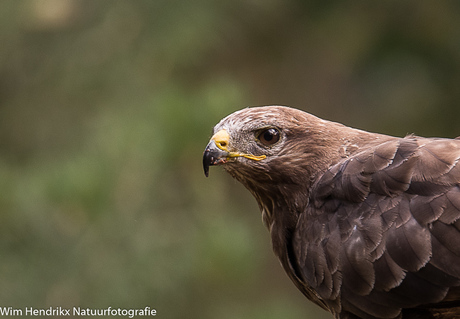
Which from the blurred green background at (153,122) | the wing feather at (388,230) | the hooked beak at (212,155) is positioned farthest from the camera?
the blurred green background at (153,122)

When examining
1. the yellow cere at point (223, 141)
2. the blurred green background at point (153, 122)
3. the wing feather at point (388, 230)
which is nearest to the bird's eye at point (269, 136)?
the yellow cere at point (223, 141)

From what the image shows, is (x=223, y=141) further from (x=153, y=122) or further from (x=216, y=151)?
(x=153, y=122)

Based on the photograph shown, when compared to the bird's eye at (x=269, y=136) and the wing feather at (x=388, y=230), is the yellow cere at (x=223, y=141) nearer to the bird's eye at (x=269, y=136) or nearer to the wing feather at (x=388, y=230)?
the bird's eye at (x=269, y=136)

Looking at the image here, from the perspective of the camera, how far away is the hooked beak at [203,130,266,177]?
3211 millimetres

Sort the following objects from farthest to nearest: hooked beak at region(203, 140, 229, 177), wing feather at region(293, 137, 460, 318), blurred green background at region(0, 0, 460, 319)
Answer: blurred green background at region(0, 0, 460, 319) → hooked beak at region(203, 140, 229, 177) → wing feather at region(293, 137, 460, 318)

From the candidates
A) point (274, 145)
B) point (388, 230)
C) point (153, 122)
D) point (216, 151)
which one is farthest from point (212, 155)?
point (153, 122)

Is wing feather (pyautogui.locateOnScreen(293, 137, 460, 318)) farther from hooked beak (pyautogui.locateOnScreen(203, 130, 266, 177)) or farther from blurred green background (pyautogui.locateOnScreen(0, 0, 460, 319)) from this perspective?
blurred green background (pyautogui.locateOnScreen(0, 0, 460, 319))

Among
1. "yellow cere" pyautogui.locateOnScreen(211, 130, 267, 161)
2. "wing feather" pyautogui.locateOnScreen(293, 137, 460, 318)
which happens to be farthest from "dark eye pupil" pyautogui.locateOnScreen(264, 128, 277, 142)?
"wing feather" pyautogui.locateOnScreen(293, 137, 460, 318)

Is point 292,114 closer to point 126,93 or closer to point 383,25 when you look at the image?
point 126,93

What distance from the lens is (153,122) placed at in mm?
4867

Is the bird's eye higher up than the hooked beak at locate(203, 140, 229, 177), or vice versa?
the bird's eye

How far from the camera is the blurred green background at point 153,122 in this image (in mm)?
4621

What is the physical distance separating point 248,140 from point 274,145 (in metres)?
0.12

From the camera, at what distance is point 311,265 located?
307 centimetres
